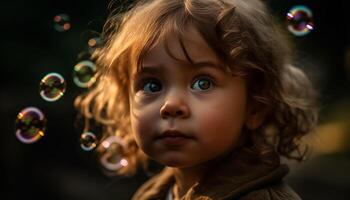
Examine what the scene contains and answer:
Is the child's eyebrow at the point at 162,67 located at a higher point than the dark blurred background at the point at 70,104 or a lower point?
higher

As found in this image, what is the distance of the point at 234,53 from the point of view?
6.23 feet

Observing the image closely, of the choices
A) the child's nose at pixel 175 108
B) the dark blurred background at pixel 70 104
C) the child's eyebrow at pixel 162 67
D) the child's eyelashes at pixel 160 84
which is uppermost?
the child's eyebrow at pixel 162 67

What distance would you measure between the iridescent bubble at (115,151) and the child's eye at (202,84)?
0.70m

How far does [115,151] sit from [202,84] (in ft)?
2.51

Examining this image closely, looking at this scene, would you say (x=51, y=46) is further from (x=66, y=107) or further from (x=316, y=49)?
(x=316, y=49)

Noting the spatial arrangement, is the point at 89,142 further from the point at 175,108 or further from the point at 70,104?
the point at 70,104

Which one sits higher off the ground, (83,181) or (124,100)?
(124,100)

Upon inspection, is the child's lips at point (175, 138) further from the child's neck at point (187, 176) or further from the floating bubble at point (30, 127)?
the floating bubble at point (30, 127)

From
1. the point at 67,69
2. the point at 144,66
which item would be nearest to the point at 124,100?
the point at 144,66

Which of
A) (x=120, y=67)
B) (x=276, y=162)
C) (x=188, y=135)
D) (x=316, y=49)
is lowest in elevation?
(x=316, y=49)

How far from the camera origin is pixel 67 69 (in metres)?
3.72

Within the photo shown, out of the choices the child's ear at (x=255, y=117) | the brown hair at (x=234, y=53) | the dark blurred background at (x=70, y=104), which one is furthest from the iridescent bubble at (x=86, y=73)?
the dark blurred background at (x=70, y=104)

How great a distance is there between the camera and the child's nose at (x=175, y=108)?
5.90ft

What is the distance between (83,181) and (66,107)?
1.58 feet
